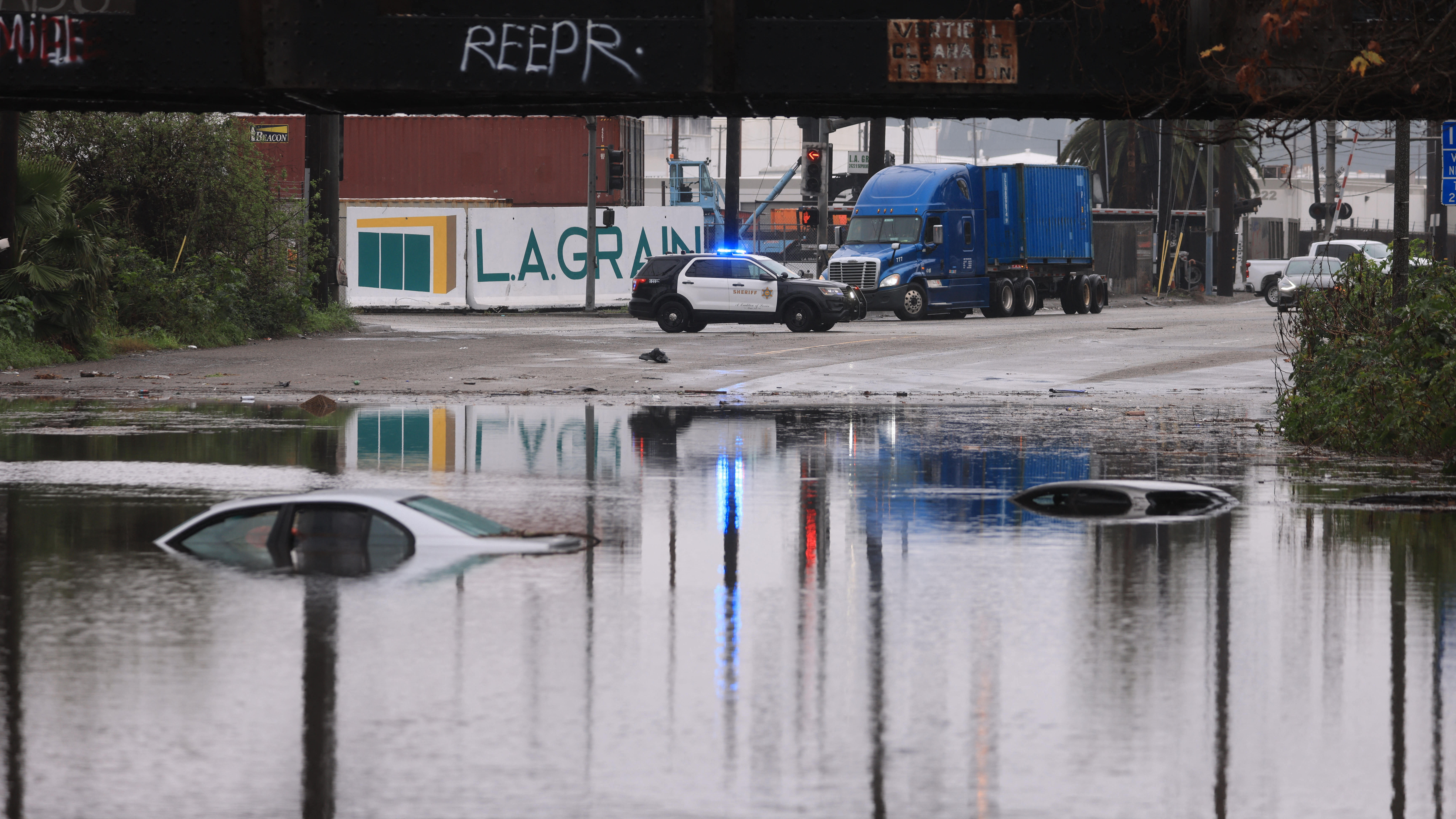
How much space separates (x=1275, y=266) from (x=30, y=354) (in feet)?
149

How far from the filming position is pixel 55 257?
26.4 m

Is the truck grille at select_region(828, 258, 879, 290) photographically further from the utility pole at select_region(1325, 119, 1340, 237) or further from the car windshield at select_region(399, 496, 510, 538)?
the car windshield at select_region(399, 496, 510, 538)

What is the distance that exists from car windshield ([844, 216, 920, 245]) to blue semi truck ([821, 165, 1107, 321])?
1.0 inches

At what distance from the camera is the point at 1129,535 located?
11758mm

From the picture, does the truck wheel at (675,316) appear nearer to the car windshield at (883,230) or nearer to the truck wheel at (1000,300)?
the car windshield at (883,230)

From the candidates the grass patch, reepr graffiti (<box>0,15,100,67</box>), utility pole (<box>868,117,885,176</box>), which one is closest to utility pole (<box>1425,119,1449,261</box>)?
reepr graffiti (<box>0,15,100,67</box>)

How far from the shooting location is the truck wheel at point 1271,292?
172ft

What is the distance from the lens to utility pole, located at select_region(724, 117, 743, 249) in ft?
150

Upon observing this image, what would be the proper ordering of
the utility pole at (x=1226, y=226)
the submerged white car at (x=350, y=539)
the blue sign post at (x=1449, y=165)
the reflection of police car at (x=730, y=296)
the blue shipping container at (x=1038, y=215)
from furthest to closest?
the utility pole at (x=1226, y=226), the blue shipping container at (x=1038, y=215), the reflection of police car at (x=730, y=296), the blue sign post at (x=1449, y=165), the submerged white car at (x=350, y=539)

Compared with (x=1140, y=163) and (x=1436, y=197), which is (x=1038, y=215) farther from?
(x=1140, y=163)

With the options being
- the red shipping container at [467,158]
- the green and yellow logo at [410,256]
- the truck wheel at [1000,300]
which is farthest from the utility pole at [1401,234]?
the red shipping container at [467,158]

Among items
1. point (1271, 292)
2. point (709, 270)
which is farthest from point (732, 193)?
point (1271, 292)

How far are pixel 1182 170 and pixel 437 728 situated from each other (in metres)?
71.9

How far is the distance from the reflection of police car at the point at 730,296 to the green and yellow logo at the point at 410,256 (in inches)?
429
